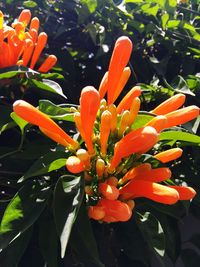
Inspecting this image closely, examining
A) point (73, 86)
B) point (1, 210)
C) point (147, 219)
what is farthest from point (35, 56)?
point (147, 219)

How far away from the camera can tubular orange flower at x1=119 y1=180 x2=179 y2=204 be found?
100 centimetres

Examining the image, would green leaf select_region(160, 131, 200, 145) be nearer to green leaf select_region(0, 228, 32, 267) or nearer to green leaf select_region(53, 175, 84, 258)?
green leaf select_region(53, 175, 84, 258)

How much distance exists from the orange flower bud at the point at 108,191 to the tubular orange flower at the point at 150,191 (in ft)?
0.20

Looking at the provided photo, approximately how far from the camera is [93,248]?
1.10 metres

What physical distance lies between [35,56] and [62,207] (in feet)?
2.31

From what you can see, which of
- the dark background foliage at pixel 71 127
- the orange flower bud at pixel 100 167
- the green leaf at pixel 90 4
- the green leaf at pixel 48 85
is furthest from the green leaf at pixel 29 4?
the orange flower bud at pixel 100 167

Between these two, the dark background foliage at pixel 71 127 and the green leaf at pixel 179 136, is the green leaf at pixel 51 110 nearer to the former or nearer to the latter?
the dark background foliage at pixel 71 127

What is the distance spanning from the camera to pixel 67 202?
106 cm

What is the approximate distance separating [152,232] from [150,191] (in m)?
0.21

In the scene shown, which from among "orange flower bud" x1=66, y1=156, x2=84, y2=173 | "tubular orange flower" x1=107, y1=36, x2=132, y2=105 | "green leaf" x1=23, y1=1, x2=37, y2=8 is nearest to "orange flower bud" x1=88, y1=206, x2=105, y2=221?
"orange flower bud" x1=66, y1=156, x2=84, y2=173

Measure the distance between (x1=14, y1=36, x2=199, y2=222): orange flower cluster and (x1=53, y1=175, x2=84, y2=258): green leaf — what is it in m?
0.05

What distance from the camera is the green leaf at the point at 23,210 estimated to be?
3.37ft

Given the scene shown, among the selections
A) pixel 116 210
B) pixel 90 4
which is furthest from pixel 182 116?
pixel 90 4

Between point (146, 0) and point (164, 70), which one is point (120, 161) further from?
point (146, 0)
